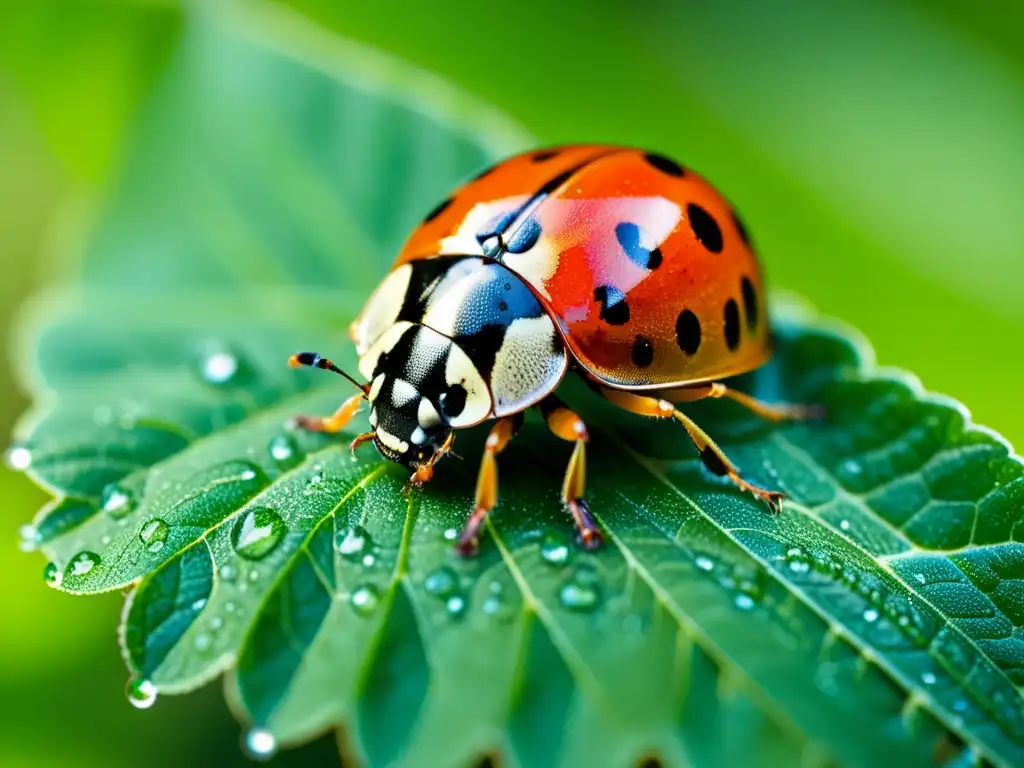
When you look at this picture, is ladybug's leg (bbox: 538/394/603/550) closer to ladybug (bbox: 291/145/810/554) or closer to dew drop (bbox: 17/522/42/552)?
ladybug (bbox: 291/145/810/554)

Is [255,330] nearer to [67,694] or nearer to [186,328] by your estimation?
[186,328]

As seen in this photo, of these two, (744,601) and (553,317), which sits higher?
(553,317)

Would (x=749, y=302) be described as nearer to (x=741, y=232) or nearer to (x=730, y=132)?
(x=741, y=232)

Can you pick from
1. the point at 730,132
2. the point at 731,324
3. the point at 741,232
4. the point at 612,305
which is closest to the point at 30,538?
the point at 612,305

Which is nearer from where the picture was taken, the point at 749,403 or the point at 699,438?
the point at 699,438

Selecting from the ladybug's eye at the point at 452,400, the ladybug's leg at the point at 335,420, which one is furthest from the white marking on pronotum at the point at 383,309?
the ladybug's eye at the point at 452,400

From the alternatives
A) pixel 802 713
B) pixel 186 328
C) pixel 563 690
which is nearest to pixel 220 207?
pixel 186 328
